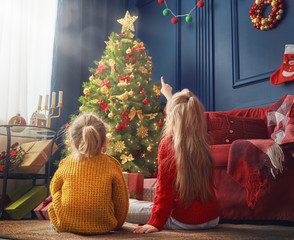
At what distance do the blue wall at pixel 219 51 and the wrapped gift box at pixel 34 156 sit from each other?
1872 millimetres

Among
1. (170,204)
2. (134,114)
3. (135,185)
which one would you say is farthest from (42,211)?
(134,114)

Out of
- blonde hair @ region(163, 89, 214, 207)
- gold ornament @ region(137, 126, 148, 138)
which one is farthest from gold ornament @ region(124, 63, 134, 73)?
blonde hair @ region(163, 89, 214, 207)

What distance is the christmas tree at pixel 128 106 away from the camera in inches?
117

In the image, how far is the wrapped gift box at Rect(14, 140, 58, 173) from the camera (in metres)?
2.28

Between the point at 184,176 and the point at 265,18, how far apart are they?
89.7 inches

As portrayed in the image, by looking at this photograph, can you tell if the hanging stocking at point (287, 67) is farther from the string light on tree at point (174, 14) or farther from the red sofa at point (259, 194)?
the string light on tree at point (174, 14)

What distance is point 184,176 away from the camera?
54.7 inches

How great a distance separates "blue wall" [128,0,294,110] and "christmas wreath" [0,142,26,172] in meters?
2.05

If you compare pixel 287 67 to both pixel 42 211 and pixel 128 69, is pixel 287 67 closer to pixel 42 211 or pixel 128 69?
pixel 128 69

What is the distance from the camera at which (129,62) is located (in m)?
3.25

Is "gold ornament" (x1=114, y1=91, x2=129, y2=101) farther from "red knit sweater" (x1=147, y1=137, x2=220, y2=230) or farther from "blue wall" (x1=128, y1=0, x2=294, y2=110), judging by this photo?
"red knit sweater" (x1=147, y1=137, x2=220, y2=230)

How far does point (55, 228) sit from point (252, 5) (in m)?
2.83

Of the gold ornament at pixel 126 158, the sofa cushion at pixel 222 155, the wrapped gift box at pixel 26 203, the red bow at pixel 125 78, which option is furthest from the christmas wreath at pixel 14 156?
the sofa cushion at pixel 222 155

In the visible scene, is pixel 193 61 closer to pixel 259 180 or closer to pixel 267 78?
pixel 267 78
